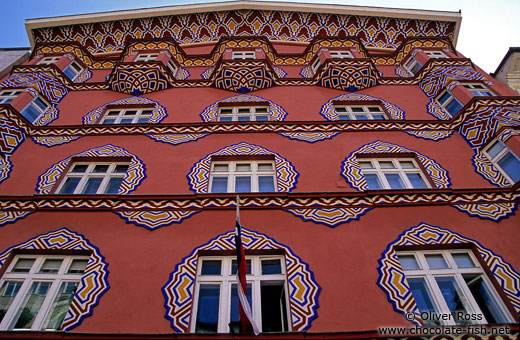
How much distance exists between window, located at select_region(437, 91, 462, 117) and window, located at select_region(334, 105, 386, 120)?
1860 millimetres

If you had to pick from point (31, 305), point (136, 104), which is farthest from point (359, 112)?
point (31, 305)

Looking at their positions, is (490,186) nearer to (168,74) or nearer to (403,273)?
(403,273)

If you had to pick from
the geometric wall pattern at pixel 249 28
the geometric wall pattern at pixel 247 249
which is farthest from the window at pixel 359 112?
the geometric wall pattern at pixel 249 28

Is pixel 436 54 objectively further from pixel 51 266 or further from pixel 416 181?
pixel 51 266

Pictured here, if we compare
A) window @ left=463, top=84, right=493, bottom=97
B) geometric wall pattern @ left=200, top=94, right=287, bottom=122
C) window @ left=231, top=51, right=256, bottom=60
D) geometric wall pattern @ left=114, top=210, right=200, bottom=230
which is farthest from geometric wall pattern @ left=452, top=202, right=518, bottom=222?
window @ left=231, top=51, right=256, bottom=60

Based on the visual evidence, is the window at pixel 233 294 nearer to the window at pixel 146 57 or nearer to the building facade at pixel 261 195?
the building facade at pixel 261 195

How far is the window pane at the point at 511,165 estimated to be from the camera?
25.6 ft

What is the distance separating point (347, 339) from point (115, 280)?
3620 mm

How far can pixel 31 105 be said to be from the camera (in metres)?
10.7

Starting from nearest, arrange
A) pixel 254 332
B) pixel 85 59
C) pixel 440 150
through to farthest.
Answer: pixel 254 332
pixel 440 150
pixel 85 59

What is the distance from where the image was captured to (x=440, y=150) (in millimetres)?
8977

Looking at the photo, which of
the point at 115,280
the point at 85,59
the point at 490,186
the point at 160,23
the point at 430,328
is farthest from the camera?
the point at 160,23

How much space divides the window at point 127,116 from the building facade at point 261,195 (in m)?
0.07

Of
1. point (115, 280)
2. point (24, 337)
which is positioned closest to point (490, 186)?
point (115, 280)
